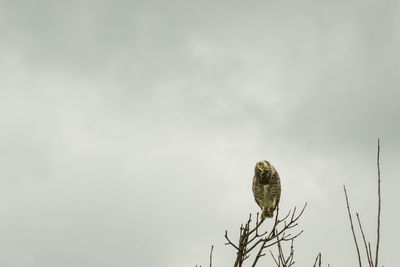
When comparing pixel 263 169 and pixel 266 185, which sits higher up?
pixel 263 169

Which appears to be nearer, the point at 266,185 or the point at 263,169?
the point at 263,169

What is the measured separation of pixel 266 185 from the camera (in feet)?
41.5

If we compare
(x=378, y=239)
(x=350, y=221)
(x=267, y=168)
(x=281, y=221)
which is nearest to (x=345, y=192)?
(x=350, y=221)

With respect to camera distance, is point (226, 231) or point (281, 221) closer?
point (226, 231)

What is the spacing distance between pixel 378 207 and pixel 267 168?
8.94 m

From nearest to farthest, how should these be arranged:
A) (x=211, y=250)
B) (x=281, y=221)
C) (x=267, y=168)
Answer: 1. (x=211, y=250)
2. (x=281, y=221)
3. (x=267, y=168)

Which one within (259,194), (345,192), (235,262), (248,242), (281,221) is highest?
(259,194)

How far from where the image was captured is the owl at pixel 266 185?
41.0ft

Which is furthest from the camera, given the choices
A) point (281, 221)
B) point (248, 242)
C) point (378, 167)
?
point (281, 221)

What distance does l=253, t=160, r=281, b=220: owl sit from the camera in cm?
1250

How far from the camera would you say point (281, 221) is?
5.74m

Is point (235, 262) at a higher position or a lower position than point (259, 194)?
lower

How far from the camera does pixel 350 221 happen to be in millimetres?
3801

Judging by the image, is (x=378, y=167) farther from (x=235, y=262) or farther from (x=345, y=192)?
(x=235, y=262)
